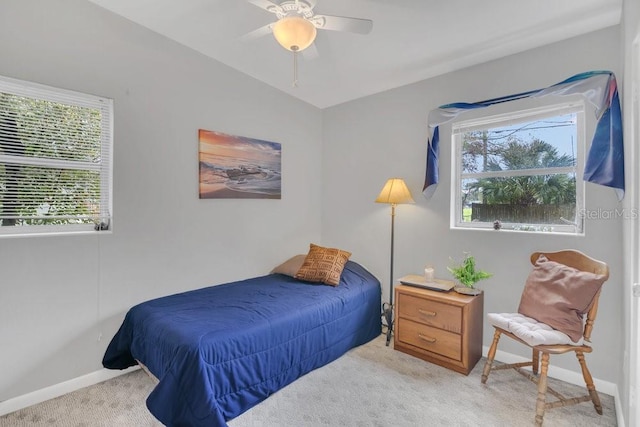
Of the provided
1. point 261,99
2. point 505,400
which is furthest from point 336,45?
point 505,400

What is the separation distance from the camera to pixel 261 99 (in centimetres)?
342

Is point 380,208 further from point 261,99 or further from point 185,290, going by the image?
point 185,290

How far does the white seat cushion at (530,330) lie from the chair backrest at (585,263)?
4.5 inches

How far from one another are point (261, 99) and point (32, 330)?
2.69 metres

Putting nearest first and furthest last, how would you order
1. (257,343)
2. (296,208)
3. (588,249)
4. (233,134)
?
(257,343)
(588,249)
(233,134)
(296,208)

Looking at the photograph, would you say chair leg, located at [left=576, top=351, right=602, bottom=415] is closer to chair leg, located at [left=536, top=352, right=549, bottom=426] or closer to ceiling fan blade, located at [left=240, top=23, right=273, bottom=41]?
chair leg, located at [left=536, top=352, right=549, bottom=426]

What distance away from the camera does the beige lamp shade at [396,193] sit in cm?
303

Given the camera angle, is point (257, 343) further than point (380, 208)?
No

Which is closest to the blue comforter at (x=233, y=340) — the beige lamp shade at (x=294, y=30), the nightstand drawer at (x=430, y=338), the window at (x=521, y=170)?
the nightstand drawer at (x=430, y=338)

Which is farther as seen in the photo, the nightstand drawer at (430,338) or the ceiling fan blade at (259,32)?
the nightstand drawer at (430,338)

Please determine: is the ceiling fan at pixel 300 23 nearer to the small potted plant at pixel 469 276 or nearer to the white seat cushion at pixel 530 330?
the small potted plant at pixel 469 276

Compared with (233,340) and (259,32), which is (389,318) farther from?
(259,32)

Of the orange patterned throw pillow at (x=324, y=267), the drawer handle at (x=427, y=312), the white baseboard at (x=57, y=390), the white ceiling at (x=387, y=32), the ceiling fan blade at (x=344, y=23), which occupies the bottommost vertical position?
the white baseboard at (x=57, y=390)

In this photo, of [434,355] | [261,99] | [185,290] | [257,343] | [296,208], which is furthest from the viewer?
[296,208]
